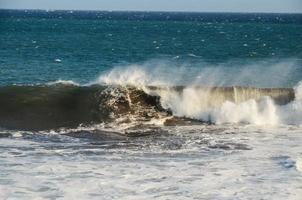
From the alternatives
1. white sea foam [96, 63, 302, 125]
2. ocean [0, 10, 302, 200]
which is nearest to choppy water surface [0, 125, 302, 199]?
ocean [0, 10, 302, 200]

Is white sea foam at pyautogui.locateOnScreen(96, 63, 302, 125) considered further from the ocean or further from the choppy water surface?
the choppy water surface

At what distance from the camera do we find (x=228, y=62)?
38594 millimetres

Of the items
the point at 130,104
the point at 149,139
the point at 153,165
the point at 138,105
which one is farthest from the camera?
the point at 138,105

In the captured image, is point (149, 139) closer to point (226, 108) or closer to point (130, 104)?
point (130, 104)

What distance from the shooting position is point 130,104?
1903 centimetres

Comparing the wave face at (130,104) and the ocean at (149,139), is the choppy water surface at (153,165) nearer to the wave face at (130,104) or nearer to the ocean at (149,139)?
the ocean at (149,139)

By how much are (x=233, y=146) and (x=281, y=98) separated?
737cm

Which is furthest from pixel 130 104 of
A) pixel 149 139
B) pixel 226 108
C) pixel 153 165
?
pixel 153 165

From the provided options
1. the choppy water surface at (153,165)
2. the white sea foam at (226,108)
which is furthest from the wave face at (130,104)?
the choppy water surface at (153,165)

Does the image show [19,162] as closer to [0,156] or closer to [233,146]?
[0,156]

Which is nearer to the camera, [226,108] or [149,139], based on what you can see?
[149,139]

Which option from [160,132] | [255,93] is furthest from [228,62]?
[160,132]

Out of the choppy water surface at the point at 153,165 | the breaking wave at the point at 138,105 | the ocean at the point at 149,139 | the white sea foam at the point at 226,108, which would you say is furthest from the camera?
the white sea foam at the point at 226,108

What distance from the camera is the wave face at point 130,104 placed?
17641 mm
